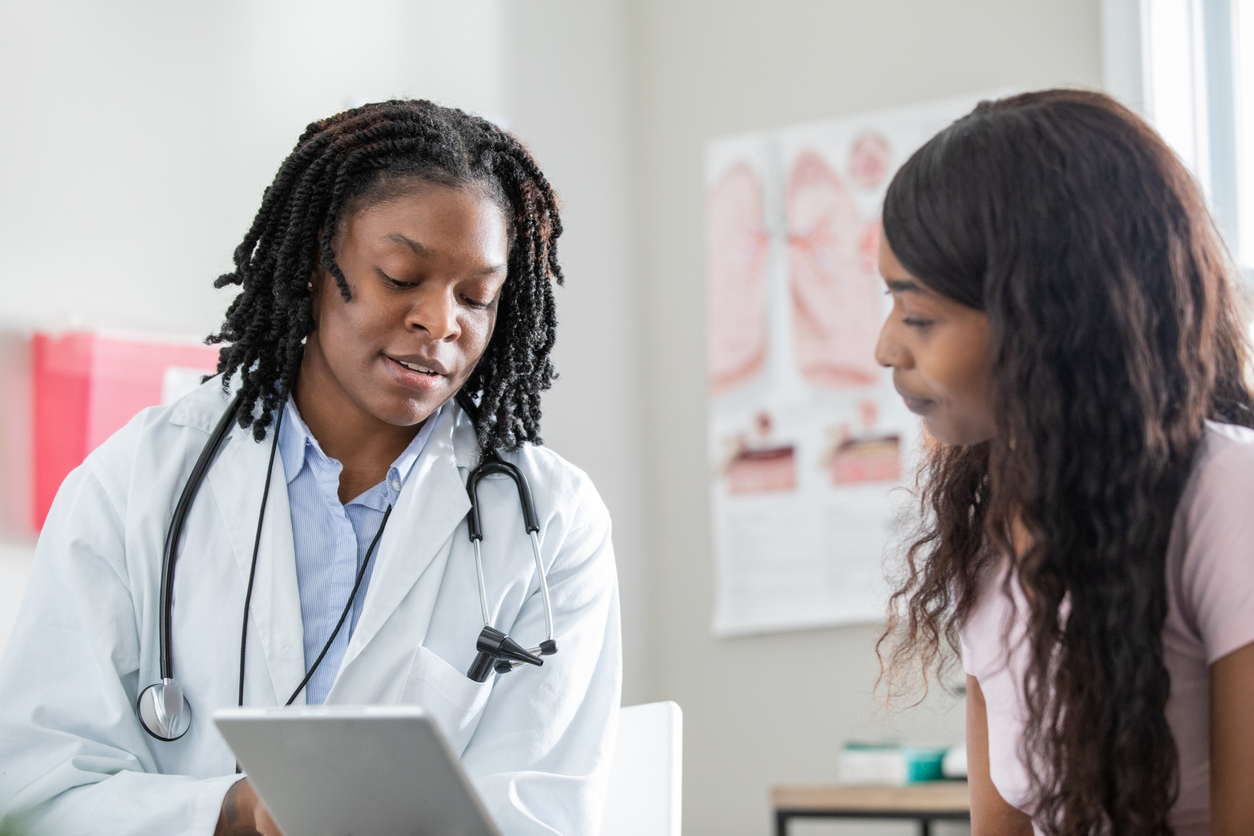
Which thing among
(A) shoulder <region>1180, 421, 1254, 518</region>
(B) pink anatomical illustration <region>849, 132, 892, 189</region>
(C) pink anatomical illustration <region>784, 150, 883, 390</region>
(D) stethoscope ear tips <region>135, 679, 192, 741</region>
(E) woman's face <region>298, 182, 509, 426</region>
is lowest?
(D) stethoscope ear tips <region>135, 679, 192, 741</region>

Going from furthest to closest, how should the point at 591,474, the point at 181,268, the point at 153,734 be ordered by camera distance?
the point at 591,474, the point at 181,268, the point at 153,734

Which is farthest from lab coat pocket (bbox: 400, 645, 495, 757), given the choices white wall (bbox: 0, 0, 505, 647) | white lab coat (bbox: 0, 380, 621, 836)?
white wall (bbox: 0, 0, 505, 647)

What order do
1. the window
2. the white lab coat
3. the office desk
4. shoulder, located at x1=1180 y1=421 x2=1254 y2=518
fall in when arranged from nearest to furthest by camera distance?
shoulder, located at x1=1180 y1=421 x2=1254 y2=518, the white lab coat, the office desk, the window

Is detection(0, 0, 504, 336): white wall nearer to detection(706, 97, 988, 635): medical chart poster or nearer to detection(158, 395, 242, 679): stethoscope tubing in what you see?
detection(158, 395, 242, 679): stethoscope tubing

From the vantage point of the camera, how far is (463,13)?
232 cm

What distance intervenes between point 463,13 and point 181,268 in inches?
36.5

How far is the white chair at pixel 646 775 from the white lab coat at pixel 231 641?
0.07 m

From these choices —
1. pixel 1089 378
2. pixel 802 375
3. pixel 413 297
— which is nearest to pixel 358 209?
pixel 413 297

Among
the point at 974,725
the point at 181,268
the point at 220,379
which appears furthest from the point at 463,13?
the point at 974,725

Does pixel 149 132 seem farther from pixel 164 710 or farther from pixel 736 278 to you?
pixel 736 278

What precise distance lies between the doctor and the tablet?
23cm

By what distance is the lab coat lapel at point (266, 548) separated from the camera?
3.88ft

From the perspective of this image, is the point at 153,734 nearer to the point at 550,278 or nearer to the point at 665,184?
the point at 550,278

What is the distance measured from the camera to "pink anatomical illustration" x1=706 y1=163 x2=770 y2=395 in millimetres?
2730
